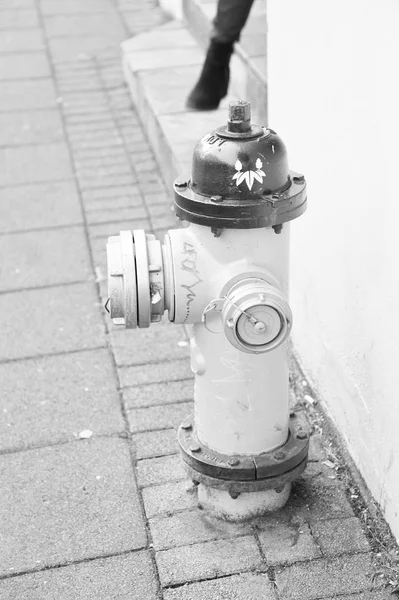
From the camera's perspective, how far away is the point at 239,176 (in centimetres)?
223

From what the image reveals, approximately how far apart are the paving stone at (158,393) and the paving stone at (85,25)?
4766 millimetres

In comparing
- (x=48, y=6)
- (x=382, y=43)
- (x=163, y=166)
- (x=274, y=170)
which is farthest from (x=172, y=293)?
(x=48, y=6)

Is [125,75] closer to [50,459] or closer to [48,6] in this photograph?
[48,6]

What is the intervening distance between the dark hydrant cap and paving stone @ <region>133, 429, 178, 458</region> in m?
1.06

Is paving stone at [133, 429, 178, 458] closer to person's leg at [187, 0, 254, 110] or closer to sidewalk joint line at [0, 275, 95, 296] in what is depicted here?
sidewalk joint line at [0, 275, 95, 296]

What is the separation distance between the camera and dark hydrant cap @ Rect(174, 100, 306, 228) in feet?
7.32

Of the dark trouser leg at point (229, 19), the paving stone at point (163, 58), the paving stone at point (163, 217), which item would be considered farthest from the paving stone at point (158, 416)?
the paving stone at point (163, 58)

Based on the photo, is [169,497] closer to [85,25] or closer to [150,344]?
[150,344]

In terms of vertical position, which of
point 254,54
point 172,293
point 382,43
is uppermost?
point 382,43

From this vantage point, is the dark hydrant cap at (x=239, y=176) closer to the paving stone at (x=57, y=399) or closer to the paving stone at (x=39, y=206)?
the paving stone at (x=57, y=399)

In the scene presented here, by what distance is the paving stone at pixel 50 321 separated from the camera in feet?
12.1

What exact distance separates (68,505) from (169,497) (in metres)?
0.34

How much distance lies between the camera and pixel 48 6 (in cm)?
827

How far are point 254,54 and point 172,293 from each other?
3116 mm
